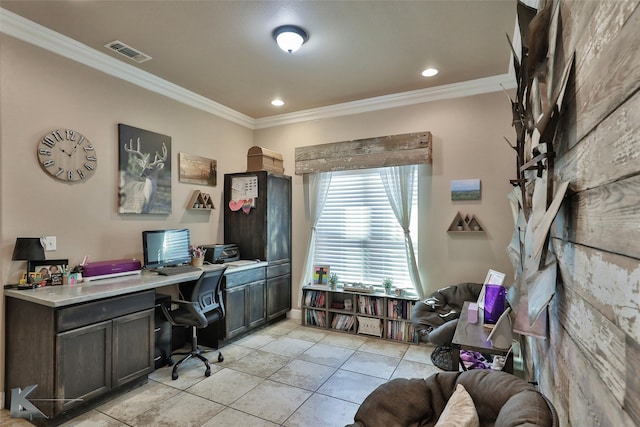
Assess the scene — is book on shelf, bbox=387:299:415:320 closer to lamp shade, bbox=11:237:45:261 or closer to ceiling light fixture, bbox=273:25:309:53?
ceiling light fixture, bbox=273:25:309:53

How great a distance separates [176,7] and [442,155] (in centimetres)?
310

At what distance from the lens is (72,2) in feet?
7.67

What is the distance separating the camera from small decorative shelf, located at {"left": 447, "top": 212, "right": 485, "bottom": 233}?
3.71 m

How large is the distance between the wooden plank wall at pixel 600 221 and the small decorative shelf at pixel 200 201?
3.79m

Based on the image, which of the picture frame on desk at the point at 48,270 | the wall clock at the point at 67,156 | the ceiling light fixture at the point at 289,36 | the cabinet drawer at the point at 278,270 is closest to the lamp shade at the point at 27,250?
the picture frame on desk at the point at 48,270

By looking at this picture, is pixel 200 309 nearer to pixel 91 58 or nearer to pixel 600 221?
pixel 91 58

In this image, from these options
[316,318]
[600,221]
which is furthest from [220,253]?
[600,221]

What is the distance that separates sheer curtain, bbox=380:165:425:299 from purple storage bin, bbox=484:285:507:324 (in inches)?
57.8

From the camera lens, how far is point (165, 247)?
11.6ft

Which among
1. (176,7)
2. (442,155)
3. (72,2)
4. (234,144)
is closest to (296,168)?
(234,144)

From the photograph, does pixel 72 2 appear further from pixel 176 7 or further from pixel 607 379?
pixel 607 379

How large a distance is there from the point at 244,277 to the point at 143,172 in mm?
1661

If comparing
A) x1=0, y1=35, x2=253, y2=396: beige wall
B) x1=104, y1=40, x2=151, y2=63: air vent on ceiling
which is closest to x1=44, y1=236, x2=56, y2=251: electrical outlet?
x1=0, y1=35, x2=253, y2=396: beige wall

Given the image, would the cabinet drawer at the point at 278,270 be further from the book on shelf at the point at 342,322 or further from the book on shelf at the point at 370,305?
the book on shelf at the point at 370,305
